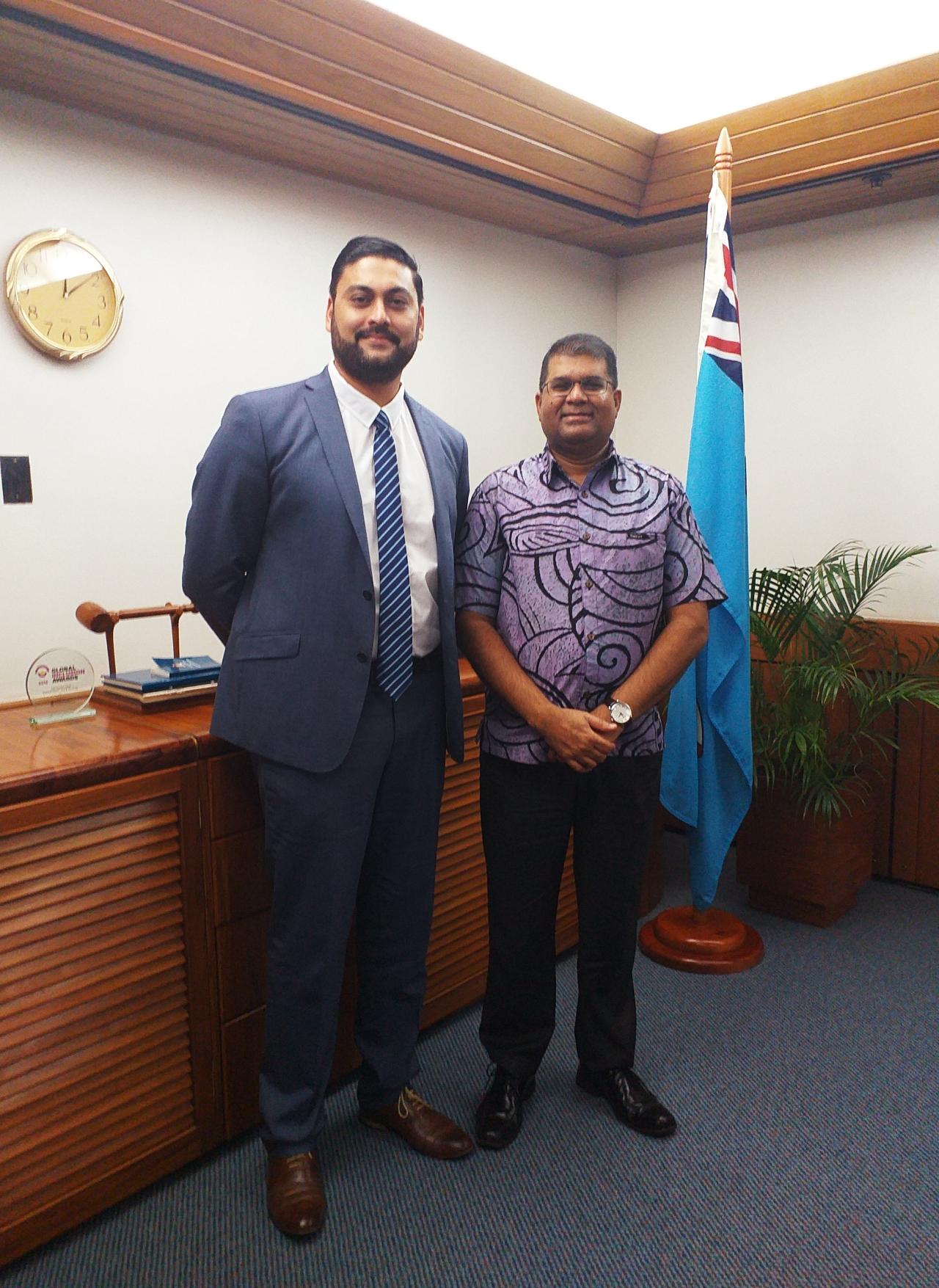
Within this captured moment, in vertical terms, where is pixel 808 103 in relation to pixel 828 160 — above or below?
above

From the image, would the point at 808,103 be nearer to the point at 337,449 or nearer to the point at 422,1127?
the point at 337,449

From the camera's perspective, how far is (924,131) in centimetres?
276

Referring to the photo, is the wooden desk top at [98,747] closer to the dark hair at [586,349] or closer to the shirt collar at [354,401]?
the shirt collar at [354,401]

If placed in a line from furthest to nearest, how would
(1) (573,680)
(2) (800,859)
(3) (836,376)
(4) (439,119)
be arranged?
1. (3) (836,376)
2. (2) (800,859)
3. (4) (439,119)
4. (1) (573,680)

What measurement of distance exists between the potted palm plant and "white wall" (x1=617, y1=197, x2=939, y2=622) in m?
0.23

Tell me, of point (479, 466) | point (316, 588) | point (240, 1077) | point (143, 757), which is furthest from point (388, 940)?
point (479, 466)

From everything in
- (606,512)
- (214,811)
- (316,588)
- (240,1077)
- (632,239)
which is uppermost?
(632,239)

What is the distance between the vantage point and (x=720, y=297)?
2795mm

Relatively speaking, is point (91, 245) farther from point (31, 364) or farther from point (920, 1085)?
point (920, 1085)

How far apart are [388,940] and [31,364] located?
1569 millimetres

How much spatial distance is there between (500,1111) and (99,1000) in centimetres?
87

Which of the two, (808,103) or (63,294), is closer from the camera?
(63,294)

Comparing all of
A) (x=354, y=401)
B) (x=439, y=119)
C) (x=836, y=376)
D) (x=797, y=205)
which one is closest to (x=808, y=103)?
(x=797, y=205)

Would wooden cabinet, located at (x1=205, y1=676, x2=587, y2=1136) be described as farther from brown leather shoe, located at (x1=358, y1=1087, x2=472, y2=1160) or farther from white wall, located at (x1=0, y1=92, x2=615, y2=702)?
white wall, located at (x1=0, y1=92, x2=615, y2=702)
